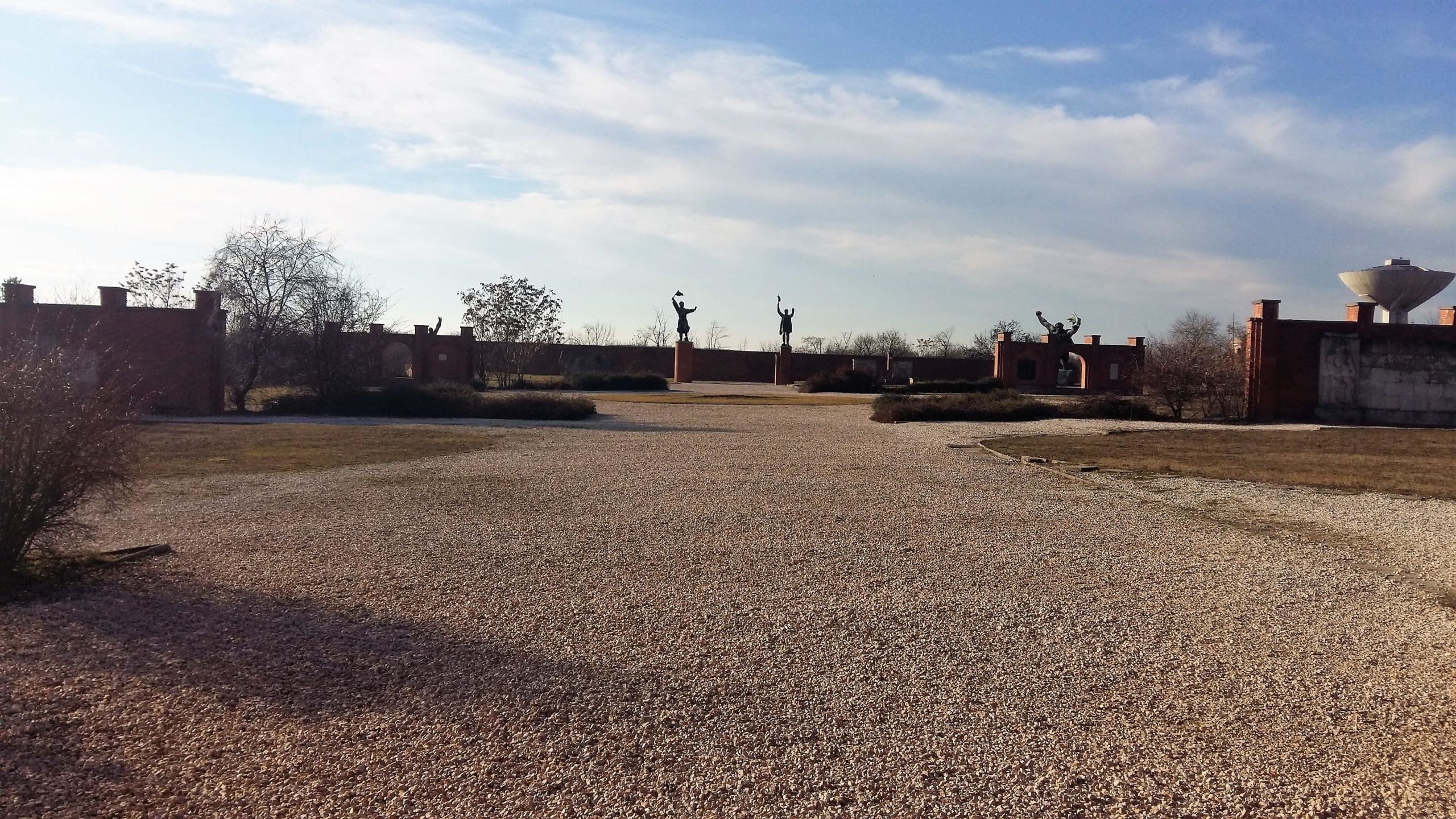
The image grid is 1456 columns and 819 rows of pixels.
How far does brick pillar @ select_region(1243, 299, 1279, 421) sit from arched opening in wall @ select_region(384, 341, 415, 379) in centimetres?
3673

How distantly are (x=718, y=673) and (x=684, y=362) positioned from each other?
49805 mm

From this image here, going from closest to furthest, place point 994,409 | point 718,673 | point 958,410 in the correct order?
point 718,673
point 994,409
point 958,410

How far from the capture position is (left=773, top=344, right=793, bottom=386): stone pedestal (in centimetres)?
5572

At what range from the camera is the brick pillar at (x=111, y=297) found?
82.3ft

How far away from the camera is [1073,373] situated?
55375mm

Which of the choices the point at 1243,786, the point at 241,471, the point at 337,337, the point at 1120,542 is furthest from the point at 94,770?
the point at 337,337

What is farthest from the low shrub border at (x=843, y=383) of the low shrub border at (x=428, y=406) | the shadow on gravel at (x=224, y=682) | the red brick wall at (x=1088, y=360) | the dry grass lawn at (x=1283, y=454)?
the shadow on gravel at (x=224, y=682)

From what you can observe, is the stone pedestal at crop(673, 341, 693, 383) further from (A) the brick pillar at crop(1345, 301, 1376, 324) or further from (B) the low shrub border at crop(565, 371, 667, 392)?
(A) the brick pillar at crop(1345, 301, 1376, 324)

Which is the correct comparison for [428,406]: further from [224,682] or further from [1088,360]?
[1088,360]

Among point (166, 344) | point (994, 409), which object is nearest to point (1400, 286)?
point (994, 409)

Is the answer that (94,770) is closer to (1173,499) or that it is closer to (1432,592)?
(1432,592)

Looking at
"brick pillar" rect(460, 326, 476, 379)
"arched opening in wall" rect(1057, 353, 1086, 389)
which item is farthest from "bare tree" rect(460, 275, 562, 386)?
"arched opening in wall" rect(1057, 353, 1086, 389)

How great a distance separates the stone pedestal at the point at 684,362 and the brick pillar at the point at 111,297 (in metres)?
31.3

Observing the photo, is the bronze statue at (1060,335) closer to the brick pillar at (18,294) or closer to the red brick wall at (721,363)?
the red brick wall at (721,363)
